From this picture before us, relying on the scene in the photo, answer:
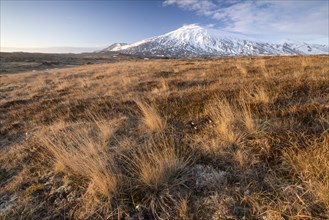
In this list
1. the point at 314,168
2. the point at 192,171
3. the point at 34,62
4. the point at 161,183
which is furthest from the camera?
the point at 34,62

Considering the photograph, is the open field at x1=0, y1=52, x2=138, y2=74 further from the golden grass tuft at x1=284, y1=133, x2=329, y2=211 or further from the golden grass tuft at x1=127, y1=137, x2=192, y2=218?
the golden grass tuft at x1=284, y1=133, x2=329, y2=211

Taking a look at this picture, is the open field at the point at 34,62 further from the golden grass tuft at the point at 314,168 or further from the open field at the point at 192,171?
the golden grass tuft at the point at 314,168

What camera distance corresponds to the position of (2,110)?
8320 mm

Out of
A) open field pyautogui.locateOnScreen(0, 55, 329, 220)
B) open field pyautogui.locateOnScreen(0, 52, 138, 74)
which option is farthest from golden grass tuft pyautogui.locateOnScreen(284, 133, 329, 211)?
open field pyautogui.locateOnScreen(0, 52, 138, 74)

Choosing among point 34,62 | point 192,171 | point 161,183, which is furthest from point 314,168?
point 34,62

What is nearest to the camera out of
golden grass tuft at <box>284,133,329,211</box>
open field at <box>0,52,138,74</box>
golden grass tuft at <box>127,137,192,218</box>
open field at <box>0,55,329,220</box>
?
golden grass tuft at <box>284,133,329,211</box>

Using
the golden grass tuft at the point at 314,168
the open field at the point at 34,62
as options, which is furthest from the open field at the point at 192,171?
Result: the open field at the point at 34,62

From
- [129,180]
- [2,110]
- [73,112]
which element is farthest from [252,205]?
[2,110]

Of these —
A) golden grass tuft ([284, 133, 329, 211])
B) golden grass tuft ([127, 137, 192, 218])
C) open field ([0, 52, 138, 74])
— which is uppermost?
golden grass tuft ([284, 133, 329, 211])

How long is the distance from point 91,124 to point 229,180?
3716 mm

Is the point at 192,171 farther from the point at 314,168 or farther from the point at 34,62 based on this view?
the point at 34,62

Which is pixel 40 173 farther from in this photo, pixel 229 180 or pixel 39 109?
pixel 39 109

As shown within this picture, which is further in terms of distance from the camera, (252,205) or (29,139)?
(29,139)

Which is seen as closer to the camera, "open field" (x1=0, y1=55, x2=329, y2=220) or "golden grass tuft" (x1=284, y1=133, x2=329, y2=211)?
"golden grass tuft" (x1=284, y1=133, x2=329, y2=211)
